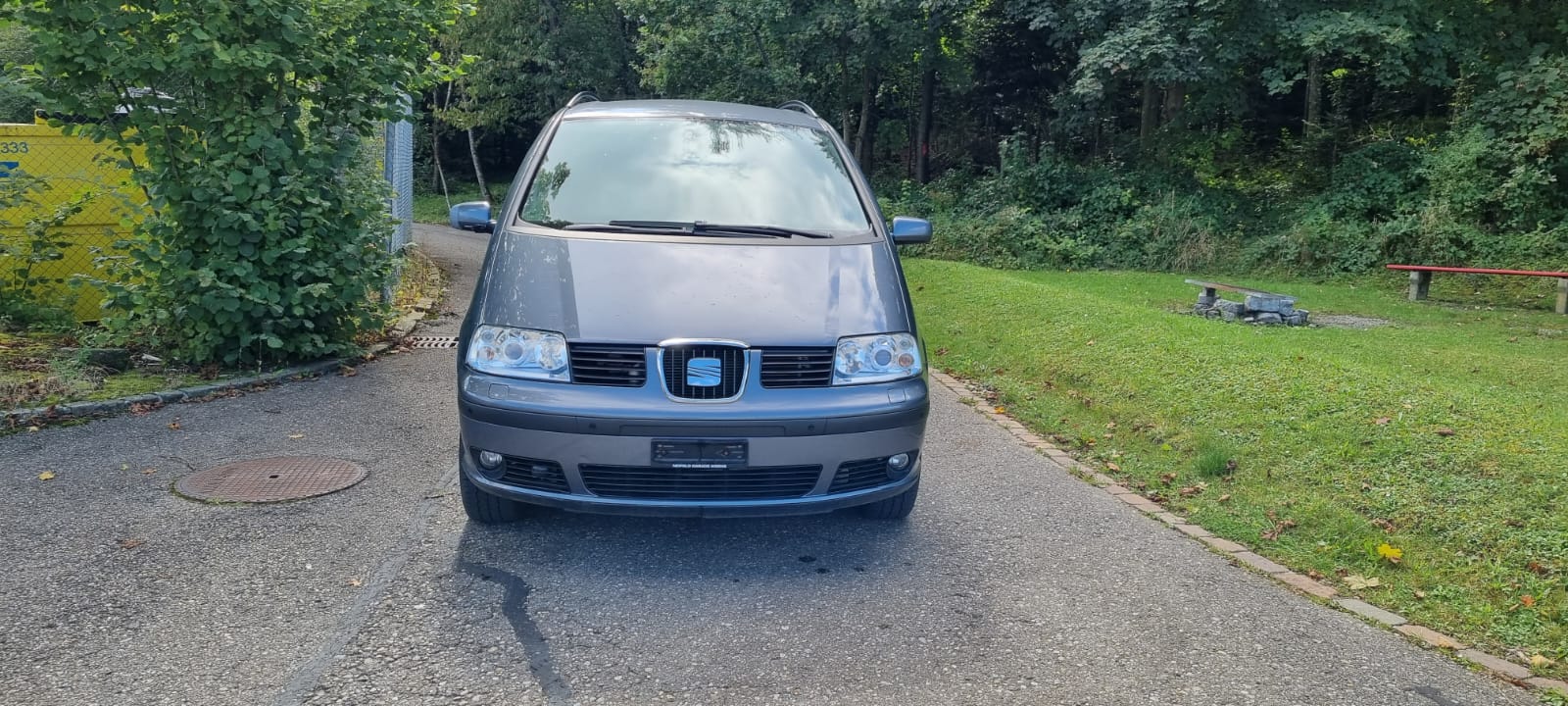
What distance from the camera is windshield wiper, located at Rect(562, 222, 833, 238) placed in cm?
461

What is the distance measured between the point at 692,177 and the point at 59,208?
19.6 ft

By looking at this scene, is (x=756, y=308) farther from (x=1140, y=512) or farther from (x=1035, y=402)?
(x=1035, y=402)

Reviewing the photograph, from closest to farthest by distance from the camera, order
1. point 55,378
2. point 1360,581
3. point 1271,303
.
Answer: point 1360,581, point 55,378, point 1271,303

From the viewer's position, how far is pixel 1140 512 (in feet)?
17.1

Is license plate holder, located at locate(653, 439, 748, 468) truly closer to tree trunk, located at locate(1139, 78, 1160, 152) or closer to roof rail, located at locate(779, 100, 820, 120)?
roof rail, located at locate(779, 100, 820, 120)

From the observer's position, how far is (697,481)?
3.89 m

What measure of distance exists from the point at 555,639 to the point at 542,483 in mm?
653

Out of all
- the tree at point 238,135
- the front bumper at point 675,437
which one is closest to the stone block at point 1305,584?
the front bumper at point 675,437

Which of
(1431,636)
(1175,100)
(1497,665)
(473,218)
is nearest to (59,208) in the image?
(473,218)

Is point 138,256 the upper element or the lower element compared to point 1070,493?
upper

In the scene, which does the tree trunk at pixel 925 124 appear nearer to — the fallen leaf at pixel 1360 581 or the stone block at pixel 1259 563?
the stone block at pixel 1259 563

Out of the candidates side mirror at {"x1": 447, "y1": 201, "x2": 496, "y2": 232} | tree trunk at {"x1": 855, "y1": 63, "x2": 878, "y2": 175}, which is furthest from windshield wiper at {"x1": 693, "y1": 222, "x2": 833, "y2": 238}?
tree trunk at {"x1": 855, "y1": 63, "x2": 878, "y2": 175}

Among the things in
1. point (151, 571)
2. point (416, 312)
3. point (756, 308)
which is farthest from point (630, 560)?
point (416, 312)

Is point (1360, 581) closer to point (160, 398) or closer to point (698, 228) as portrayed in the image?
point (698, 228)
